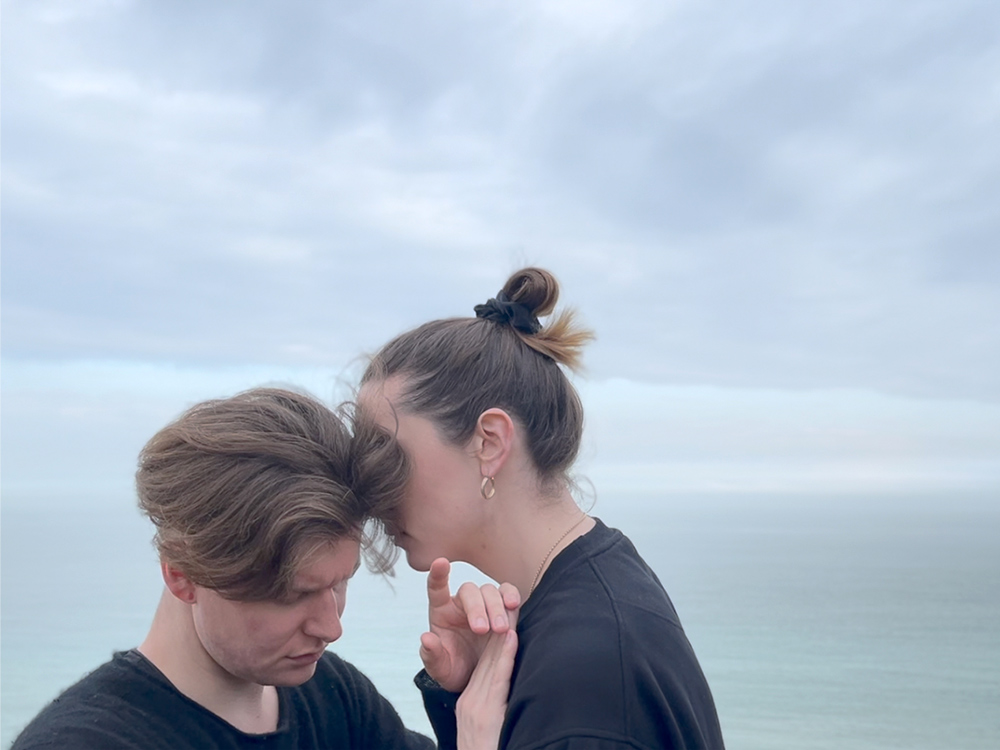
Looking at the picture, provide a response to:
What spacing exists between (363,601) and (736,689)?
110 ft

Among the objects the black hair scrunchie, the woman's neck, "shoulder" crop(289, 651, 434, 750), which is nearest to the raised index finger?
the woman's neck

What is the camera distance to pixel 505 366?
2.36 meters

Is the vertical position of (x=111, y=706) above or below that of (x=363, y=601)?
below

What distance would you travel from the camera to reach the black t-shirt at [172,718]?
2.07 m

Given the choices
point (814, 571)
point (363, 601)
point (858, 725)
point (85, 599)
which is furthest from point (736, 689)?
point (814, 571)

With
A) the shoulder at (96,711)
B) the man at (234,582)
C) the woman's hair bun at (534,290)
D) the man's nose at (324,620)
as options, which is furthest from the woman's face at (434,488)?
the shoulder at (96,711)

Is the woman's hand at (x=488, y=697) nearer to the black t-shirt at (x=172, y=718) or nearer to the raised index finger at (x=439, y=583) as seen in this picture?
the raised index finger at (x=439, y=583)

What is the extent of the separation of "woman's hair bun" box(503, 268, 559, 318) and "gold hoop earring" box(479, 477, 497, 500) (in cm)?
47

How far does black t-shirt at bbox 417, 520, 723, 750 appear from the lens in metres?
1.85

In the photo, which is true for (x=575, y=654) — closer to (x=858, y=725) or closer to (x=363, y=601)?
(x=858, y=725)

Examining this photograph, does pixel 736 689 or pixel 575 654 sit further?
pixel 736 689

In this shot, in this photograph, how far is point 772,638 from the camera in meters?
77.4

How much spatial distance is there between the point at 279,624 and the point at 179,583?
0.83ft

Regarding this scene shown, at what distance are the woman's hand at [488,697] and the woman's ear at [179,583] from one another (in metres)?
0.68
